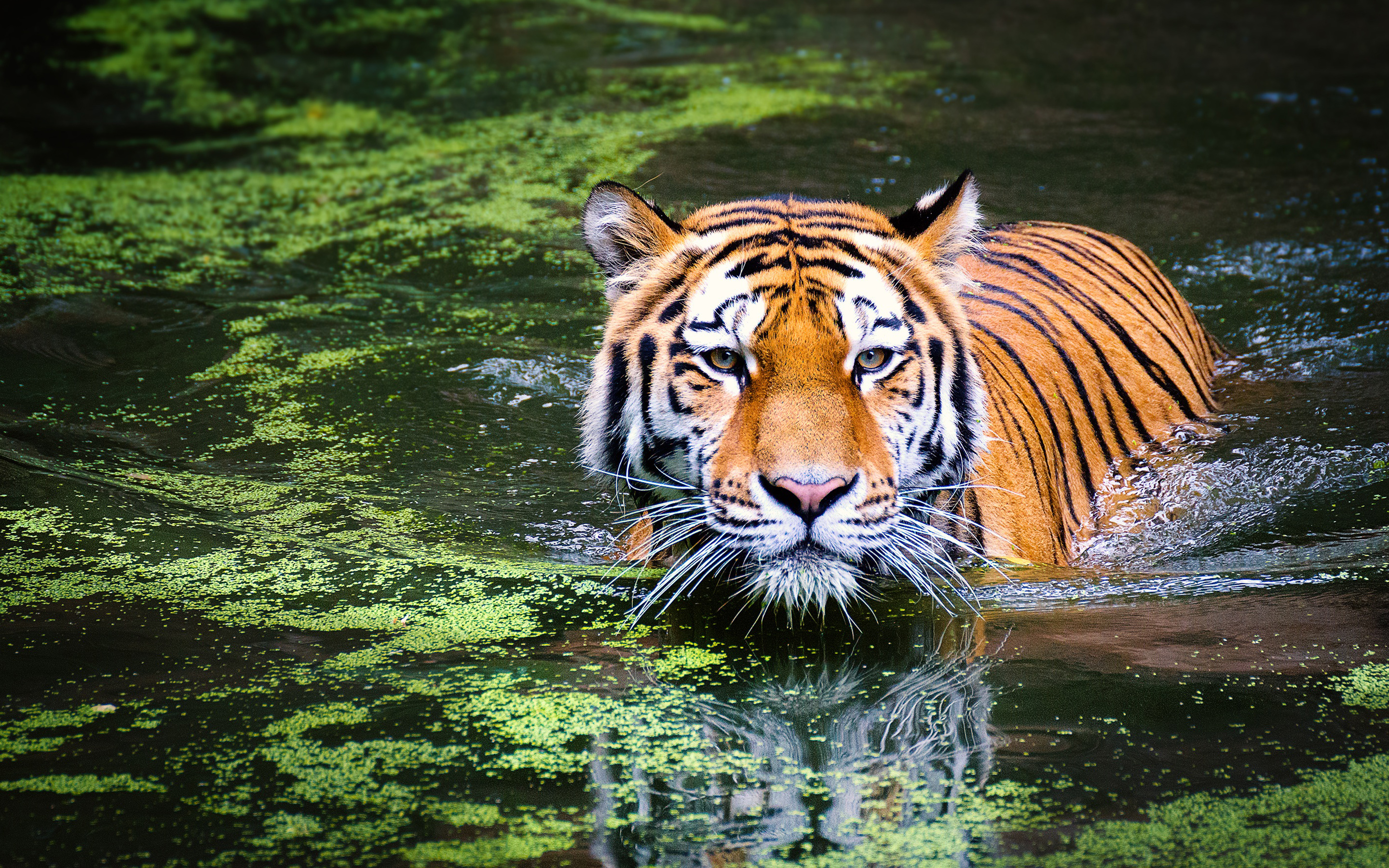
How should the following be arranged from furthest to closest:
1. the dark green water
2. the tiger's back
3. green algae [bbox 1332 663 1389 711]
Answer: the tiger's back → green algae [bbox 1332 663 1389 711] → the dark green water

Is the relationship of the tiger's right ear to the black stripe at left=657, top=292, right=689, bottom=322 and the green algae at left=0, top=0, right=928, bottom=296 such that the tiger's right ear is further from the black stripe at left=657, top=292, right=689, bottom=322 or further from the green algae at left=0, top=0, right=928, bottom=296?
the green algae at left=0, top=0, right=928, bottom=296

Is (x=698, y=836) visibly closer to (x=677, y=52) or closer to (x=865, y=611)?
(x=865, y=611)

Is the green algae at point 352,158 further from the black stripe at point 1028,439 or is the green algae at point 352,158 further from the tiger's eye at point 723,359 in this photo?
the tiger's eye at point 723,359

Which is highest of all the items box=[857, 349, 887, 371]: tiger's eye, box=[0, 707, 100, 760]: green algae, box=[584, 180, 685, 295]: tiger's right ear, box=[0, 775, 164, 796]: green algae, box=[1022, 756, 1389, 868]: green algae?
box=[584, 180, 685, 295]: tiger's right ear

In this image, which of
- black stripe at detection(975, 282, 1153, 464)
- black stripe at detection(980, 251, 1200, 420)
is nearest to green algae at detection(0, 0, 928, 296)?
black stripe at detection(980, 251, 1200, 420)

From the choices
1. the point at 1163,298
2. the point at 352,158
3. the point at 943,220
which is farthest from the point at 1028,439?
the point at 352,158

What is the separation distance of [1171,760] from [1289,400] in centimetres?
215

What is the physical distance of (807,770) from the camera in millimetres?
1705

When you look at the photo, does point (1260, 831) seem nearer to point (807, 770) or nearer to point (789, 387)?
point (807, 770)

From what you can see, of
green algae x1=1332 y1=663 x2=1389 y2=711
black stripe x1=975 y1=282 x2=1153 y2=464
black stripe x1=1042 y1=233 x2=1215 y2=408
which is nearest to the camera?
green algae x1=1332 y1=663 x2=1389 y2=711

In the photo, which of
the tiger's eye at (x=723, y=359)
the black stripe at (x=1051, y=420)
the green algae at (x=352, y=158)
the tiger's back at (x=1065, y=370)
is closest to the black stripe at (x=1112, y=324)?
the tiger's back at (x=1065, y=370)

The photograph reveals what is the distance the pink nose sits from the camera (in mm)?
1827

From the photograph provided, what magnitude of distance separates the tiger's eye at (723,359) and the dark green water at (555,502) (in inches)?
16.8

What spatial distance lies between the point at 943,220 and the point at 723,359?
0.54 meters
